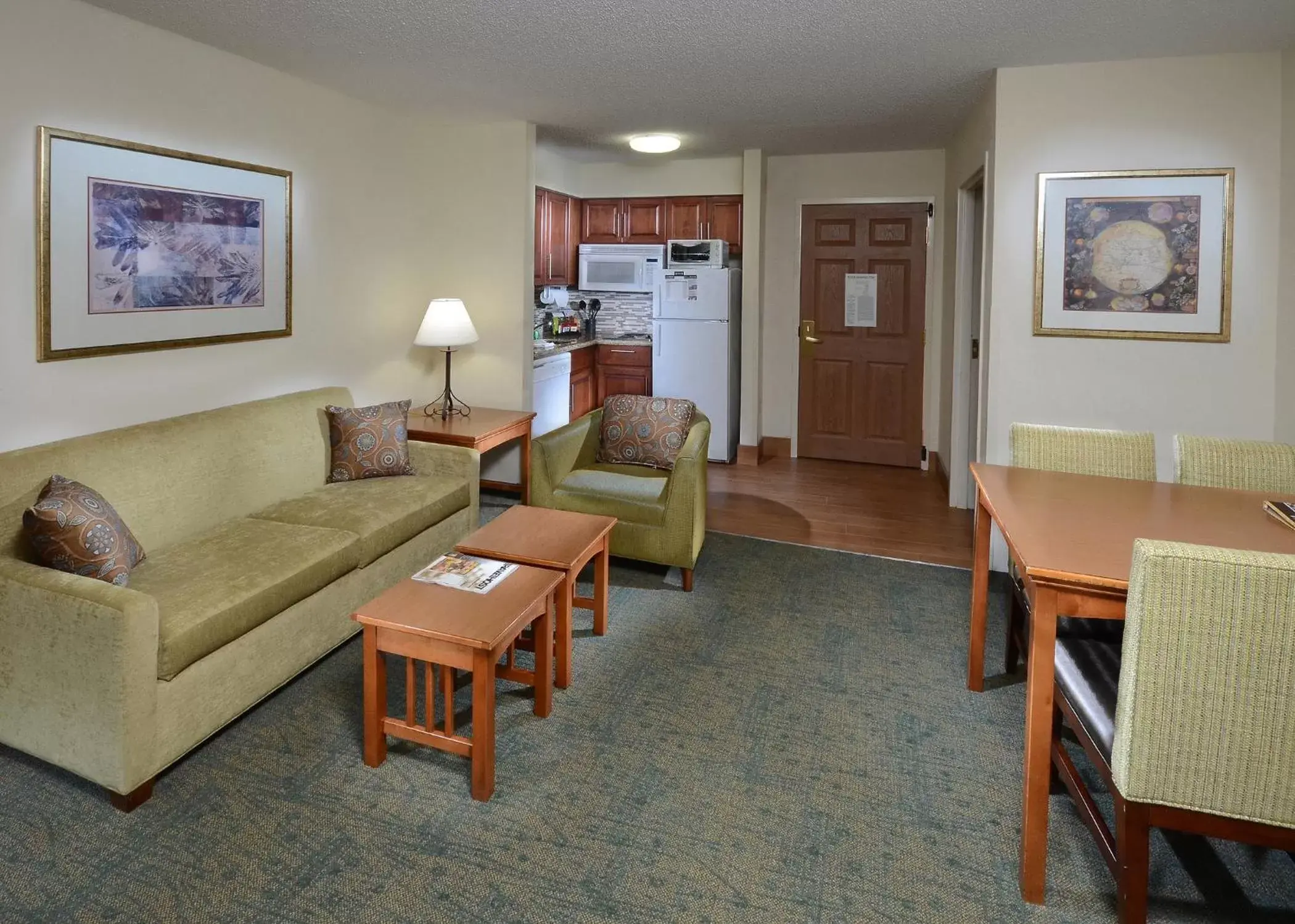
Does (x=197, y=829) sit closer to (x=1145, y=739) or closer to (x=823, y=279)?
(x=1145, y=739)

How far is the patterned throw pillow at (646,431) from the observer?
4250mm

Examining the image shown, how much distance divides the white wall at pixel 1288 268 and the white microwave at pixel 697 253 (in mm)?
3503

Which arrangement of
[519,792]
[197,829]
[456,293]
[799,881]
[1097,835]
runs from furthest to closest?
[456,293] < [519,792] < [197,829] < [799,881] < [1097,835]

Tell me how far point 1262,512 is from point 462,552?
2.50 metres

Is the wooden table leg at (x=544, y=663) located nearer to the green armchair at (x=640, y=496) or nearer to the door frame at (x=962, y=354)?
the green armchair at (x=640, y=496)

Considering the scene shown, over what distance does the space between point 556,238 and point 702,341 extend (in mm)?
1373

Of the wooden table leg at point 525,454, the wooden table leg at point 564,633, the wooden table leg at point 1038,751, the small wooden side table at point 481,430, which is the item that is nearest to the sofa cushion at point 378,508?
the small wooden side table at point 481,430

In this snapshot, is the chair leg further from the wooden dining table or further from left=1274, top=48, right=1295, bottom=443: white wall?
left=1274, top=48, right=1295, bottom=443: white wall

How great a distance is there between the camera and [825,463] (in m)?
6.57

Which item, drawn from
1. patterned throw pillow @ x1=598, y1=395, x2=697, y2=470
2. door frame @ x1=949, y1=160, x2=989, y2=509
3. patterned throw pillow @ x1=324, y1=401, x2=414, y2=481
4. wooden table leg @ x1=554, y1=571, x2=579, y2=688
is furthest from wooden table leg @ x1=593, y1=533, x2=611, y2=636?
door frame @ x1=949, y1=160, x2=989, y2=509

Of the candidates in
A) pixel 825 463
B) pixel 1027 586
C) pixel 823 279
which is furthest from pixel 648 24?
pixel 825 463

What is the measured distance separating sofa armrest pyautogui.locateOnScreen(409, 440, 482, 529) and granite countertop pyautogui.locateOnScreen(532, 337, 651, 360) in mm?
1948

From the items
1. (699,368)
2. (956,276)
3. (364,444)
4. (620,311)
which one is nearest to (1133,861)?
(364,444)

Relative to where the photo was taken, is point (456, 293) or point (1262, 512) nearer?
point (1262, 512)
